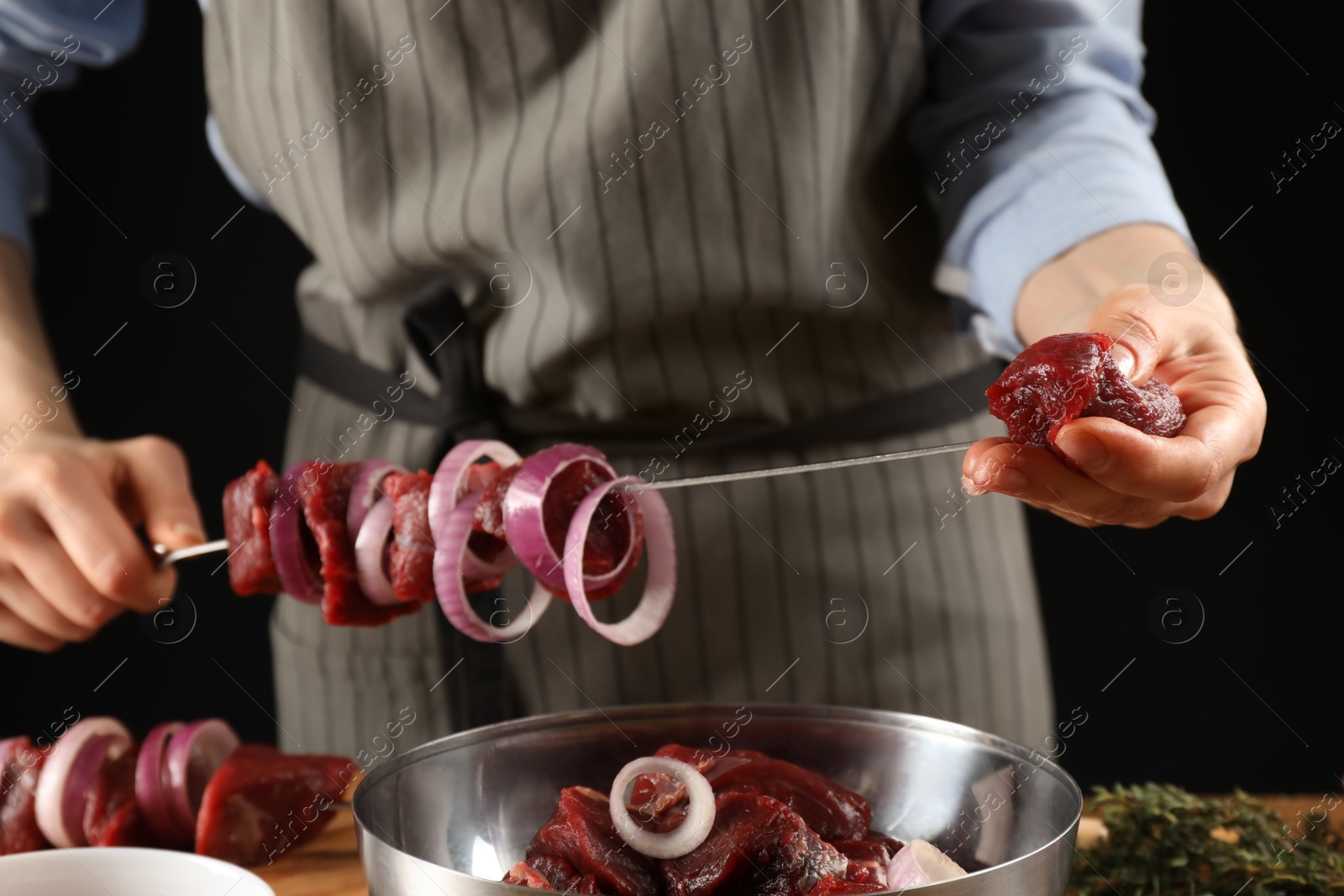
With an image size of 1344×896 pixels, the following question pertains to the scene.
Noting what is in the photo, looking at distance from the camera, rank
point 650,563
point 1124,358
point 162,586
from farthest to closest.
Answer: point 162,586 < point 650,563 < point 1124,358

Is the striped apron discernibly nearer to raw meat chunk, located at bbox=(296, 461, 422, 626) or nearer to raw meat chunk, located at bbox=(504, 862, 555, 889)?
raw meat chunk, located at bbox=(296, 461, 422, 626)

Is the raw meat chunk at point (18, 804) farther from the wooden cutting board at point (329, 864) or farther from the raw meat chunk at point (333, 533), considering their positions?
the raw meat chunk at point (333, 533)

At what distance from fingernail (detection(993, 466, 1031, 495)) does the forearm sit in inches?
46.5

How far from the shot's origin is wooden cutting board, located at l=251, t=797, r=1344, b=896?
120 centimetres

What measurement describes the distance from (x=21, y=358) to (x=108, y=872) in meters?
0.87

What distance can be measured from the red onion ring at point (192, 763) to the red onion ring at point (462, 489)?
399 millimetres

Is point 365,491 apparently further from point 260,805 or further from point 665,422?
point 665,422

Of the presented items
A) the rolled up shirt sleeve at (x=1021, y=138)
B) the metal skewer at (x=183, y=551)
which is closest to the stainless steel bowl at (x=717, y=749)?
the metal skewer at (x=183, y=551)

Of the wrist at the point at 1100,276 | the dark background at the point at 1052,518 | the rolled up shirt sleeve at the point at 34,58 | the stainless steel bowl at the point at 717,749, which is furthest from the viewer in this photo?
the dark background at the point at 1052,518

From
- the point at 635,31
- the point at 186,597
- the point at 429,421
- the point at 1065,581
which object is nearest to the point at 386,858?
the point at 429,421

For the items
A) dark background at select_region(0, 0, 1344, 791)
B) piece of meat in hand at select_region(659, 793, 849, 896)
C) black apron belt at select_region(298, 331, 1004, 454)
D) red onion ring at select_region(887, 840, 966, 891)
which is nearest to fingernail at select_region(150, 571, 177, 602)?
black apron belt at select_region(298, 331, 1004, 454)

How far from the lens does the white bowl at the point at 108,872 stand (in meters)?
0.96

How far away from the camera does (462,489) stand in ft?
3.96

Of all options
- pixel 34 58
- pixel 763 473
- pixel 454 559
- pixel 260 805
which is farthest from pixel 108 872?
pixel 34 58
